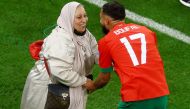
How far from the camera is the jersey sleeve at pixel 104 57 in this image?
597 centimetres

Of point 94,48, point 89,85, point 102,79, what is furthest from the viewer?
point 94,48

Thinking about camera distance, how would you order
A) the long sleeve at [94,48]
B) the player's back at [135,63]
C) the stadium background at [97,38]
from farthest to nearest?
the stadium background at [97,38] → the long sleeve at [94,48] → the player's back at [135,63]

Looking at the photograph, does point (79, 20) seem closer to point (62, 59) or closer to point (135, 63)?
point (62, 59)

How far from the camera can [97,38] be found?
9242 mm

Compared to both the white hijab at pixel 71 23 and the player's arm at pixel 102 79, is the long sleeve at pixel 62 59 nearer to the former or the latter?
the white hijab at pixel 71 23

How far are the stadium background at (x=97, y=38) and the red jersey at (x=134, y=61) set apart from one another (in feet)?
6.57

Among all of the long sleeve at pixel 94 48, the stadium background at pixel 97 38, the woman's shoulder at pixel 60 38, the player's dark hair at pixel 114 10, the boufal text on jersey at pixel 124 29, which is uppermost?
the player's dark hair at pixel 114 10

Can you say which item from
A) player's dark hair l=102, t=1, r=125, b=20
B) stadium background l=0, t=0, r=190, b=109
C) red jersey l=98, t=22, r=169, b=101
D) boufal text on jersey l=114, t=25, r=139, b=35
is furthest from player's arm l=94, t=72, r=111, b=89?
stadium background l=0, t=0, r=190, b=109

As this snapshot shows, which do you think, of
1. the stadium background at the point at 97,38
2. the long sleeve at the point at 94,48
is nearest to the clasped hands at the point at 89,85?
the long sleeve at the point at 94,48

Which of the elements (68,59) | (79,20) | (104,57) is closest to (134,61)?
(104,57)

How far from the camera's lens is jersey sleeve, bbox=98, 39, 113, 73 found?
5969 mm

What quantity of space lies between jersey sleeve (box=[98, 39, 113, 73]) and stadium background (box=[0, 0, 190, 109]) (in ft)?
6.00

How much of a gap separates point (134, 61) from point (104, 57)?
34 cm

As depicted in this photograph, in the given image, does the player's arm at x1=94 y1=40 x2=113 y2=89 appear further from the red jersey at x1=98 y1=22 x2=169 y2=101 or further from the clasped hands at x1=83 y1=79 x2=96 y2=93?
the clasped hands at x1=83 y1=79 x2=96 y2=93
